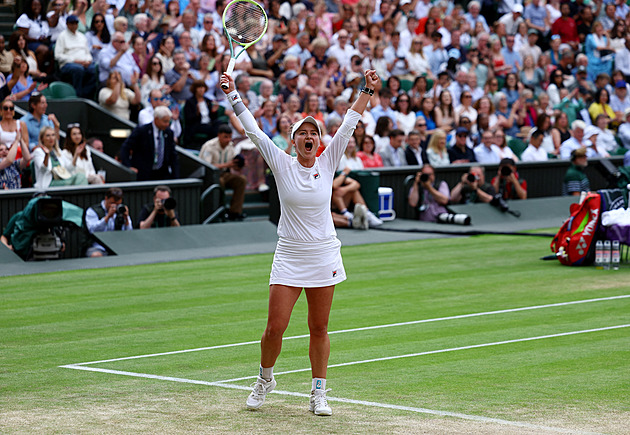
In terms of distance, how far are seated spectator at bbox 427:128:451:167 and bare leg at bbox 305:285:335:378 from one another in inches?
603

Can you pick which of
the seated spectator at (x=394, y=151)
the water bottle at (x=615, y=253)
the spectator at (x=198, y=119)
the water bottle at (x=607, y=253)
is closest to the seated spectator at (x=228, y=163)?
the spectator at (x=198, y=119)

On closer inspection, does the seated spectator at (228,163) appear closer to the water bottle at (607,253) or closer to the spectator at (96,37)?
the spectator at (96,37)

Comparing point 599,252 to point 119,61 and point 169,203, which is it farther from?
point 119,61

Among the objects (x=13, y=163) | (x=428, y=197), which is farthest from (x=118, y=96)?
(x=428, y=197)

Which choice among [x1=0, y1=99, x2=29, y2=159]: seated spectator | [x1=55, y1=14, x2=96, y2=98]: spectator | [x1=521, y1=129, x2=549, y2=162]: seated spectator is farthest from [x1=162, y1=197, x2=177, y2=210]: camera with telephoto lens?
[x1=521, y1=129, x2=549, y2=162]: seated spectator

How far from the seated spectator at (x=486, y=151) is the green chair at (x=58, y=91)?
346 inches

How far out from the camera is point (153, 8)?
76.6ft

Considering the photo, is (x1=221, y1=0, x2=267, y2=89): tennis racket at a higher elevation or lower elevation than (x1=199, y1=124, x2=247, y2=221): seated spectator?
higher

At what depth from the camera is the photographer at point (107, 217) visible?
17.4 m

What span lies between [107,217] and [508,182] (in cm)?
932

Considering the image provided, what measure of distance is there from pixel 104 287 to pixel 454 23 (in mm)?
18122

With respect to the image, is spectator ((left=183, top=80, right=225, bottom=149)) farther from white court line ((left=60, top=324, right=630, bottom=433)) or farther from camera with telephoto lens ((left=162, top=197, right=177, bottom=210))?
white court line ((left=60, top=324, right=630, bottom=433))

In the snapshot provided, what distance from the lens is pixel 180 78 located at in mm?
21891

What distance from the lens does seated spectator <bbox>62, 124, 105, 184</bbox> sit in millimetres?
17984
